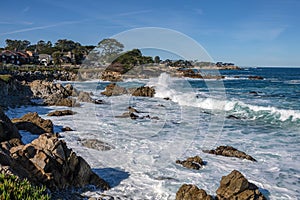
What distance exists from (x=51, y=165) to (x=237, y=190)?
458 centimetres

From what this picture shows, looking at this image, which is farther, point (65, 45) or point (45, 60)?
point (65, 45)

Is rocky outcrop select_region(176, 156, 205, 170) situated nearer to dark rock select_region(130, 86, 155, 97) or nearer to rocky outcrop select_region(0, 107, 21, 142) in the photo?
rocky outcrop select_region(0, 107, 21, 142)

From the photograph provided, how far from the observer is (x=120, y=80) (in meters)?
52.1

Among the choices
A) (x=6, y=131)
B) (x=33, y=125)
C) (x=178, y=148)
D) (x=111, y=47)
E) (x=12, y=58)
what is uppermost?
(x=12, y=58)

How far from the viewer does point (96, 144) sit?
12.3 meters

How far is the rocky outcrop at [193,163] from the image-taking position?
32.6ft

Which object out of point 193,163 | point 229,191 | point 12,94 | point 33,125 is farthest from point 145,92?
point 229,191

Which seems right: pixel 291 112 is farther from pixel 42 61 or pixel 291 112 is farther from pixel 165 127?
pixel 42 61

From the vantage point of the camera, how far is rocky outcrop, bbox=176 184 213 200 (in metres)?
7.09

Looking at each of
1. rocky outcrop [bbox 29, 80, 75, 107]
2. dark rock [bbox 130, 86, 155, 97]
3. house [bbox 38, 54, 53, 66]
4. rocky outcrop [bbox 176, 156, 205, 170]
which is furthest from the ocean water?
house [bbox 38, 54, 53, 66]

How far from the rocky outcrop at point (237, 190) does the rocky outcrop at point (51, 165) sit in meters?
3.02

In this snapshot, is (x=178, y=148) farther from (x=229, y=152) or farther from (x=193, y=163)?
(x=193, y=163)

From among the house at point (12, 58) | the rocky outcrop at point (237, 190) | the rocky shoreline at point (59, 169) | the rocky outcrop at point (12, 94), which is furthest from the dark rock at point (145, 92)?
the house at point (12, 58)

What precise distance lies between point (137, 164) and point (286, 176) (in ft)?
15.6
